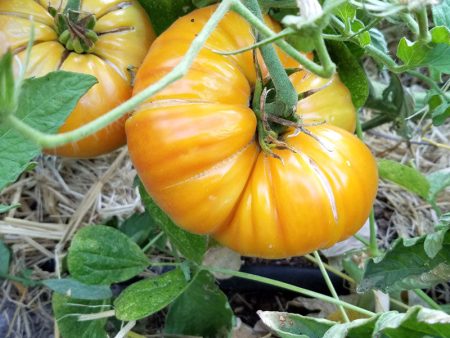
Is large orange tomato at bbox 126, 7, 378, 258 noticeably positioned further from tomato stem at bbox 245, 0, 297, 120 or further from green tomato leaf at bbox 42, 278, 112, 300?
green tomato leaf at bbox 42, 278, 112, 300

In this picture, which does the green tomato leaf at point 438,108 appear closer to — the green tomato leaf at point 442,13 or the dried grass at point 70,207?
the green tomato leaf at point 442,13

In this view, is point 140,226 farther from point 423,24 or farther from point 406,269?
point 423,24

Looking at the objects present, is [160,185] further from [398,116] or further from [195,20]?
[398,116]

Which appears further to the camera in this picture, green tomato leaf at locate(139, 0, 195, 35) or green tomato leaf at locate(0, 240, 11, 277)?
green tomato leaf at locate(0, 240, 11, 277)

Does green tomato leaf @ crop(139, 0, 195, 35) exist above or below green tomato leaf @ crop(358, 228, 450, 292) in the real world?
above

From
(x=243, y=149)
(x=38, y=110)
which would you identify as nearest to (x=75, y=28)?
(x=38, y=110)

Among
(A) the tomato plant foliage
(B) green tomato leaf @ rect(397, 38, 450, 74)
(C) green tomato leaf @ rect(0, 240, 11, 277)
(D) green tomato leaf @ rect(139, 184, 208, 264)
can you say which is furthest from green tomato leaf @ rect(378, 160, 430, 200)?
(C) green tomato leaf @ rect(0, 240, 11, 277)
